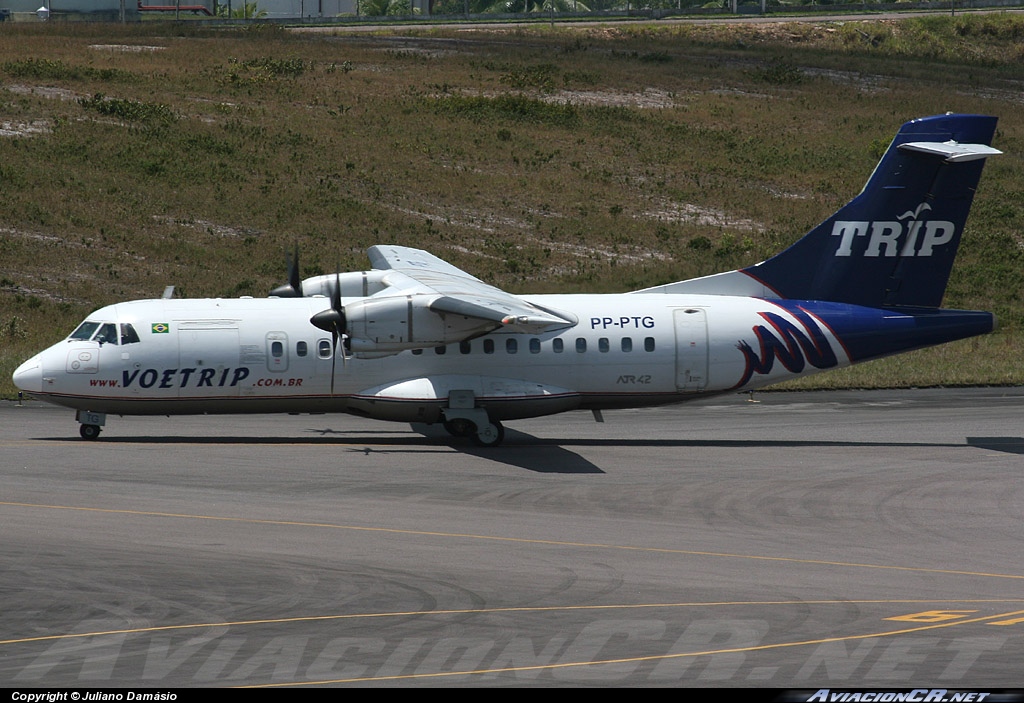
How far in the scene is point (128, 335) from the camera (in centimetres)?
2572

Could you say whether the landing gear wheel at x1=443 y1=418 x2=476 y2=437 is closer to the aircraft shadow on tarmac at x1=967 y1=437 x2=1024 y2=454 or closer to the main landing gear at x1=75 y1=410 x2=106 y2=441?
the main landing gear at x1=75 y1=410 x2=106 y2=441

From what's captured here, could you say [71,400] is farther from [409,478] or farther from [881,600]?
[881,600]

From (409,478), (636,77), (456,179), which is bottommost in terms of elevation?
(409,478)

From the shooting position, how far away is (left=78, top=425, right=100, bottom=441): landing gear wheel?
26094 millimetres

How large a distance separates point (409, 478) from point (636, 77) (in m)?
60.2

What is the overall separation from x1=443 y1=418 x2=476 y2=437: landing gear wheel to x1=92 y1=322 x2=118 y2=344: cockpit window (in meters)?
7.70

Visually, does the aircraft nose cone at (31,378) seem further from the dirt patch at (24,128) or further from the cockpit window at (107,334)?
the dirt patch at (24,128)

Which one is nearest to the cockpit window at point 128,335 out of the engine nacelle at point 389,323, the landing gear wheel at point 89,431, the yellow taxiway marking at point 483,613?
the landing gear wheel at point 89,431

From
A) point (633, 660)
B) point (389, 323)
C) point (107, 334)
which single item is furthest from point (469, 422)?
point (633, 660)

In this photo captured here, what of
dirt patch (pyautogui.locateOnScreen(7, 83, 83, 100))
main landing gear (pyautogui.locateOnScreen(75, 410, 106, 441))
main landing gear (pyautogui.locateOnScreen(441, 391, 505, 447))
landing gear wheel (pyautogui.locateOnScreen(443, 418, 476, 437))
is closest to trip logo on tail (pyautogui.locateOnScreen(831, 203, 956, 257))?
main landing gear (pyautogui.locateOnScreen(441, 391, 505, 447))

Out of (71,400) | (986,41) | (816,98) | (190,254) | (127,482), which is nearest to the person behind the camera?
(127,482)

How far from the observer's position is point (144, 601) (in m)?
14.1

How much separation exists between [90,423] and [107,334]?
2119 millimetres

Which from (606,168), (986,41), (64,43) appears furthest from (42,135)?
(986,41)
